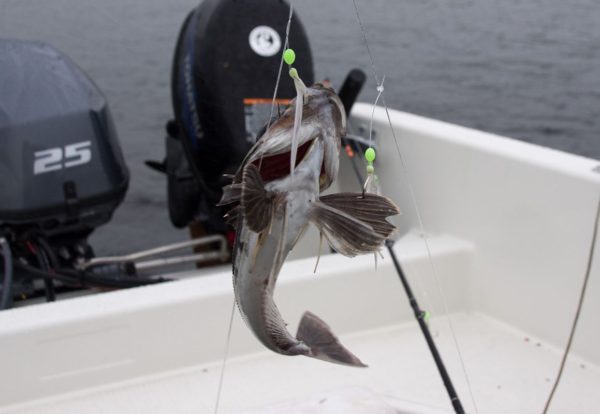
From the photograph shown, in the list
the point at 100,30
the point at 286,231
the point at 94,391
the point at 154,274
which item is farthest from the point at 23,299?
the point at 100,30

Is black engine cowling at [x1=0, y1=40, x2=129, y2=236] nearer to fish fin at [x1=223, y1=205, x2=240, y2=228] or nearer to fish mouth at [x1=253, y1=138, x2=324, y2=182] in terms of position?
fish fin at [x1=223, y1=205, x2=240, y2=228]

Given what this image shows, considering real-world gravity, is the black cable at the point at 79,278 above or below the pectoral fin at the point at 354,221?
below

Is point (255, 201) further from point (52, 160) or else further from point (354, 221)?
point (52, 160)

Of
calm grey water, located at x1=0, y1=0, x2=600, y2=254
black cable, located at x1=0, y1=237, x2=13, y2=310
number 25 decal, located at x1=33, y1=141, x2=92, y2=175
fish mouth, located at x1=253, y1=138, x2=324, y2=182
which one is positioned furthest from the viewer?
calm grey water, located at x1=0, y1=0, x2=600, y2=254

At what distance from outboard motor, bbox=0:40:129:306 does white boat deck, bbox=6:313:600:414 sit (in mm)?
995

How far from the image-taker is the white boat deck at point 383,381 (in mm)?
2189

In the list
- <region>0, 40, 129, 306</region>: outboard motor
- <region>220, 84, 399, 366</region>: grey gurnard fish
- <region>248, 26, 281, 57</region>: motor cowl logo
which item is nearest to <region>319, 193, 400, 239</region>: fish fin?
<region>220, 84, 399, 366</region>: grey gurnard fish

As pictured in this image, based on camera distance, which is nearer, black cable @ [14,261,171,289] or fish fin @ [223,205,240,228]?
fish fin @ [223,205,240,228]

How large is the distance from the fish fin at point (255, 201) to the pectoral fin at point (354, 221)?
0.07 meters

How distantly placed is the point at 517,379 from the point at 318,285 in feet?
2.32

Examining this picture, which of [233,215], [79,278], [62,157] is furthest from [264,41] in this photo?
[233,215]

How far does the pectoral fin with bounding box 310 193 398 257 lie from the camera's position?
3.28ft

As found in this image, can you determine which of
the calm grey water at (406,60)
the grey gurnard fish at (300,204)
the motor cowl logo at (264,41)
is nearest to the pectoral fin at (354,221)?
the grey gurnard fish at (300,204)

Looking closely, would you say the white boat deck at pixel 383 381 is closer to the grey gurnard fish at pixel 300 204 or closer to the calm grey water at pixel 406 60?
the grey gurnard fish at pixel 300 204
